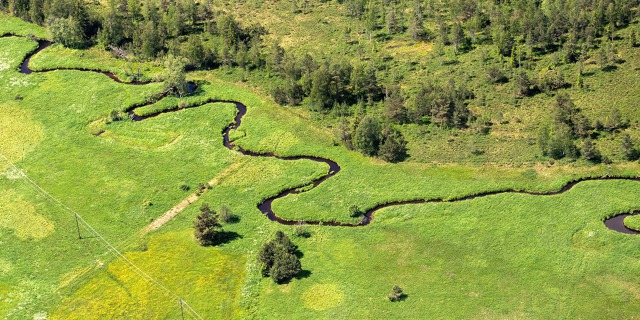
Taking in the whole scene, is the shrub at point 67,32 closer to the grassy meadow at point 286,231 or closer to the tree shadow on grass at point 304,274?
the grassy meadow at point 286,231

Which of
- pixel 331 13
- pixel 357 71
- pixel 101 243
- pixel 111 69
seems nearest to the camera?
pixel 101 243

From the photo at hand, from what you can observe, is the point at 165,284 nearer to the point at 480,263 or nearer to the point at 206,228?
the point at 206,228

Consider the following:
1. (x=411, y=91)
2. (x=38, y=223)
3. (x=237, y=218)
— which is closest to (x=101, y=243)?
(x=38, y=223)

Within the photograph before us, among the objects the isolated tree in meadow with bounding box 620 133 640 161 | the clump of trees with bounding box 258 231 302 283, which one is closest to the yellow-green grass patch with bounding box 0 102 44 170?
the clump of trees with bounding box 258 231 302 283

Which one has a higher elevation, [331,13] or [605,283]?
[331,13]

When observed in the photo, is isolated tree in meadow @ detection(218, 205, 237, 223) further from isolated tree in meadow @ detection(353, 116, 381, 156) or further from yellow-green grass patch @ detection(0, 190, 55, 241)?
yellow-green grass patch @ detection(0, 190, 55, 241)

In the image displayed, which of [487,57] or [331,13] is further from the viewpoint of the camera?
[331,13]

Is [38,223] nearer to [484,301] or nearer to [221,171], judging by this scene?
[221,171]
